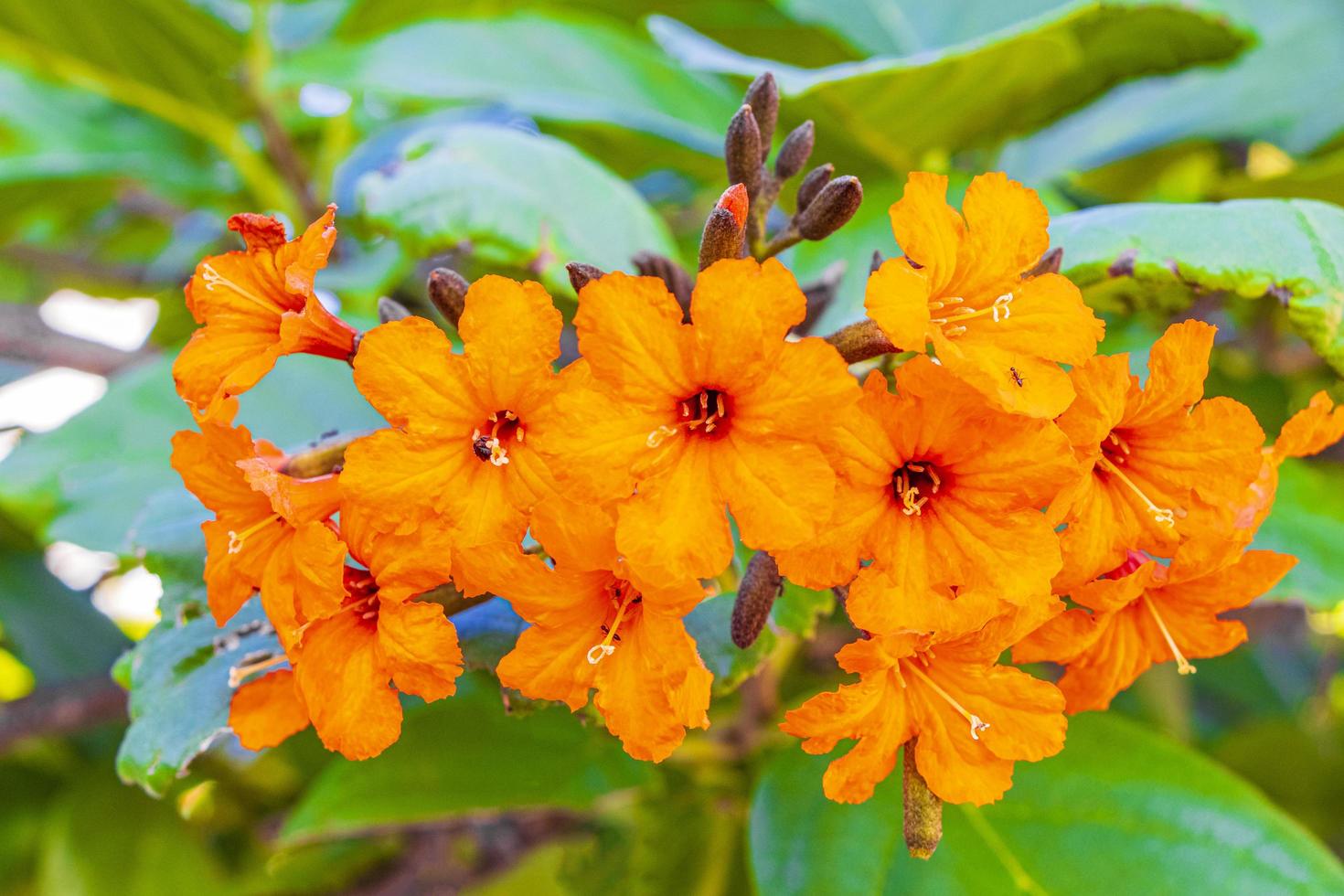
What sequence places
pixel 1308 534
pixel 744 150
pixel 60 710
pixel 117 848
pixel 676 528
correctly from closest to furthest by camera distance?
1. pixel 676 528
2. pixel 744 150
3. pixel 1308 534
4. pixel 60 710
5. pixel 117 848

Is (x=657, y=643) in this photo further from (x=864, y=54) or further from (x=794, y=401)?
(x=864, y=54)

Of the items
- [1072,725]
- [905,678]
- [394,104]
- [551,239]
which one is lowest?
[1072,725]

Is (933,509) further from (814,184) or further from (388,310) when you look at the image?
Answer: (388,310)

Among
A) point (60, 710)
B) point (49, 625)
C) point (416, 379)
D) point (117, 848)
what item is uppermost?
point (416, 379)

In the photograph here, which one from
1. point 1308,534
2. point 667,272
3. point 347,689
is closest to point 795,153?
point 667,272

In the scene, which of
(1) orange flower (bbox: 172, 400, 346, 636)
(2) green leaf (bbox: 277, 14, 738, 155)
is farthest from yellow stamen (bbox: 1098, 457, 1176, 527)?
(2) green leaf (bbox: 277, 14, 738, 155)

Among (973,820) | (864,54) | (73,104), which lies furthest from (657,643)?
(73,104)
